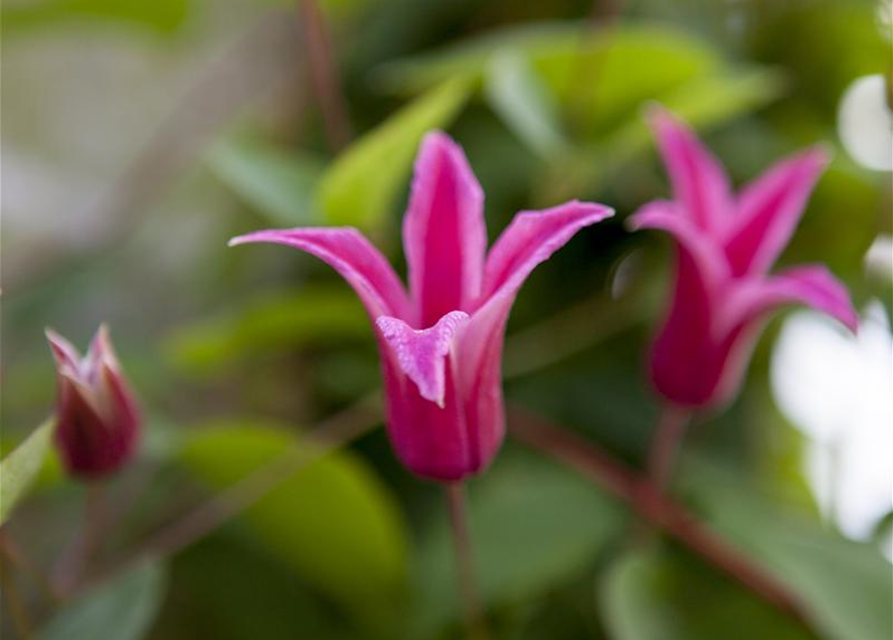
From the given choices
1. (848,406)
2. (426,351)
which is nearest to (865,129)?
(848,406)

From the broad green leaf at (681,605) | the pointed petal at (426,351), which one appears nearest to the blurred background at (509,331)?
the broad green leaf at (681,605)

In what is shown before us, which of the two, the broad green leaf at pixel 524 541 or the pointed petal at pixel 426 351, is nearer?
the pointed petal at pixel 426 351

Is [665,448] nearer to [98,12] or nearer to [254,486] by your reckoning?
[254,486]

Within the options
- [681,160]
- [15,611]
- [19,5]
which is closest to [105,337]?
[15,611]

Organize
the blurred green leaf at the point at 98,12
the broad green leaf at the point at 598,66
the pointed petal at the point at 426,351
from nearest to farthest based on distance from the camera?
the pointed petal at the point at 426,351 → the broad green leaf at the point at 598,66 → the blurred green leaf at the point at 98,12

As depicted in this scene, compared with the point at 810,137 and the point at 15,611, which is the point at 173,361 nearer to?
the point at 15,611

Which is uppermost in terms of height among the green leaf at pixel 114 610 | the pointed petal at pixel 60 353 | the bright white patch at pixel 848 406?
the pointed petal at pixel 60 353

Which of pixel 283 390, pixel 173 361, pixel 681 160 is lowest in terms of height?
Result: pixel 283 390

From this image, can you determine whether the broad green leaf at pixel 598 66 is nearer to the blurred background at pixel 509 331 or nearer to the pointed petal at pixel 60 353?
the blurred background at pixel 509 331
